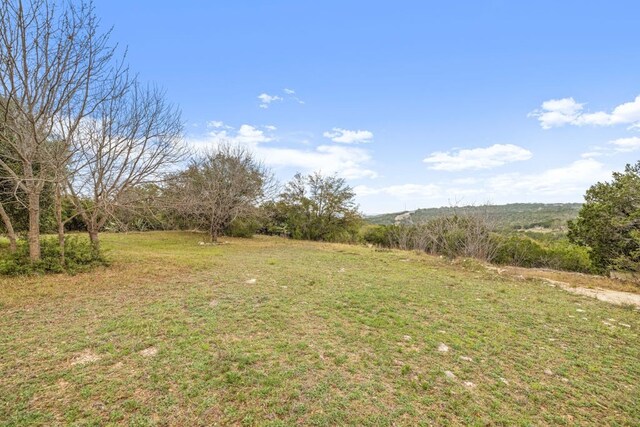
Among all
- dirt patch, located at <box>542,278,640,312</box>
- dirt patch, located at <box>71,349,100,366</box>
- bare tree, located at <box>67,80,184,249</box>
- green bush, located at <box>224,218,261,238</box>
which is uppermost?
bare tree, located at <box>67,80,184,249</box>

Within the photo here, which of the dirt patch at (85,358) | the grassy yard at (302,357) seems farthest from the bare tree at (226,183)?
the dirt patch at (85,358)

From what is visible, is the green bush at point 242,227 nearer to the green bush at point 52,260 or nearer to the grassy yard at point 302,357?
the green bush at point 52,260

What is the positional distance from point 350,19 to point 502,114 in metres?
8.21

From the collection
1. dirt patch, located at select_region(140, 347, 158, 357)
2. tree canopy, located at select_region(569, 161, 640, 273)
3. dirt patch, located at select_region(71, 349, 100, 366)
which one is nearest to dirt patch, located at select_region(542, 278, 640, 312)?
tree canopy, located at select_region(569, 161, 640, 273)

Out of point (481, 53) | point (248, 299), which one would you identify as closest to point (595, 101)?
point (481, 53)

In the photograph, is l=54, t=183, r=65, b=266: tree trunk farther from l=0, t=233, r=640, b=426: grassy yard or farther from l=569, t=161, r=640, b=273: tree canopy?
l=569, t=161, r=640, b=273: tree canopy

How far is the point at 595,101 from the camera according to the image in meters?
10.7

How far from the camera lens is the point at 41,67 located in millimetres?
5570

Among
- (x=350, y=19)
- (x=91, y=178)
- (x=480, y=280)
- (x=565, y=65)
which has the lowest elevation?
(x=480, y=280)

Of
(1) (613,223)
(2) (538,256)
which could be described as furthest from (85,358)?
(2) (538,256)

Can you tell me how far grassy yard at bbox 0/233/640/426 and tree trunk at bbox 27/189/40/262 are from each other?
81 cm

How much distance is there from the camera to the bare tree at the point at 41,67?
5145 millimetres

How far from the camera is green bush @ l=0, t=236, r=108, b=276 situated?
5914mm

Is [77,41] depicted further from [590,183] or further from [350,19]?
[590,183]
